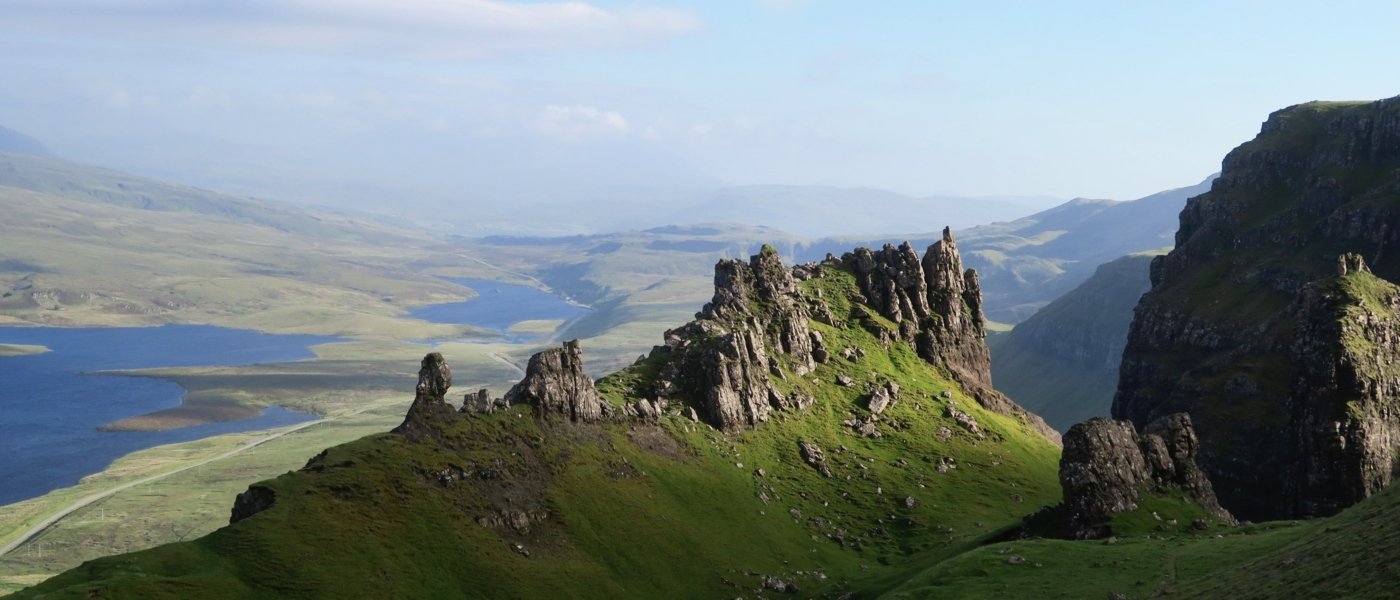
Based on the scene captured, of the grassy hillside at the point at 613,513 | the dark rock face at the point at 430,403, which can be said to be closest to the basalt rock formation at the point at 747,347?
the grassy hillside at the point at 613,513

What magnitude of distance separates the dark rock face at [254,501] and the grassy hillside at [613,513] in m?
0.71

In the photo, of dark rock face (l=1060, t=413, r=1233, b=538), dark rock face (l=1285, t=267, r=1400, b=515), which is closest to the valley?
dark rock face (l=1060, t=413, r=1233, b=538)

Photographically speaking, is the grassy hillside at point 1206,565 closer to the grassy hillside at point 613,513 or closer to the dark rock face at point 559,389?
the grassy hillside at point 613,513

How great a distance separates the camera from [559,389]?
13675 cm

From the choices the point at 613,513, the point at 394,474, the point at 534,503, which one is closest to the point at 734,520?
the point at 613,513

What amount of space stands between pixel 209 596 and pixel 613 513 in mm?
46068

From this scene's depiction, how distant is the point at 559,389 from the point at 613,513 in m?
18.5

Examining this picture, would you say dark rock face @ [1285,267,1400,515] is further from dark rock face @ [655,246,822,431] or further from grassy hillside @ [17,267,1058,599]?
dark rock face @ [655,246,822,431]

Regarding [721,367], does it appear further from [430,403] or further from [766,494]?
[430,403]

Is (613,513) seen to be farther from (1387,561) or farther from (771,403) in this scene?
(1387,561)

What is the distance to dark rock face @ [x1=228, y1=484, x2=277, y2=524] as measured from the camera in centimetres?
10562

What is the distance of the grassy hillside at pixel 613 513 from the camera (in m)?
98.3

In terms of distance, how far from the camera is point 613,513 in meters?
125

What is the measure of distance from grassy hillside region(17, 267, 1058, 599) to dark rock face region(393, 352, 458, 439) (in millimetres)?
1706
